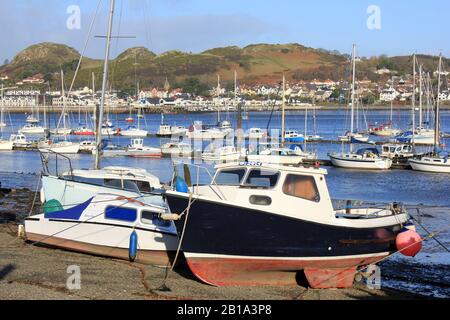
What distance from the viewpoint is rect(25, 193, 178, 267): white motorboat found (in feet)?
56.5

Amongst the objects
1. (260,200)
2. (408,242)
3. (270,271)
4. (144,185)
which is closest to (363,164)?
(144,185)

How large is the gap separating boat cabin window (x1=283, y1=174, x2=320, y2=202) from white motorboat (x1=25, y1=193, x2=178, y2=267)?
3.16 meters

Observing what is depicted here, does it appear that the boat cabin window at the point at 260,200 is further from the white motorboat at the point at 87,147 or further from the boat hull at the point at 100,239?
the white motorboat at the point at 87,147

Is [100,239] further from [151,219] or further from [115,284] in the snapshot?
[115,284]

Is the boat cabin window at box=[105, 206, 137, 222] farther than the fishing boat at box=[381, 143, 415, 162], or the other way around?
the fishing boat at box=[381, 143, 415, 162]

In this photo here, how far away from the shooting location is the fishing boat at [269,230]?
14758 millimetres

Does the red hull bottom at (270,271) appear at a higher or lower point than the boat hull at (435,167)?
higher

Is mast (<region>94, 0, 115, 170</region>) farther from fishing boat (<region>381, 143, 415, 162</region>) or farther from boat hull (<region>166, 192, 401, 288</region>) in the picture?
fishing boat (<region>381, 143, 415, 162</region>)

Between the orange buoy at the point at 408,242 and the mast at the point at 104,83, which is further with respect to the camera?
the mast at the point at 104,83

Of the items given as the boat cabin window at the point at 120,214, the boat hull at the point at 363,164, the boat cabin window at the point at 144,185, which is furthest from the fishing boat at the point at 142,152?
the boat cabin window at the point at 120,214

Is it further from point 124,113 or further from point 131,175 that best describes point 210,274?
point 124,113

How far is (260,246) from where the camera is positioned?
1494cm

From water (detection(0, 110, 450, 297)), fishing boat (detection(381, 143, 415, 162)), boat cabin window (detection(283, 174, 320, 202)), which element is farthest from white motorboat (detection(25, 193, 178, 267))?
fishing boat (detection(381, 143, 415, 162))
